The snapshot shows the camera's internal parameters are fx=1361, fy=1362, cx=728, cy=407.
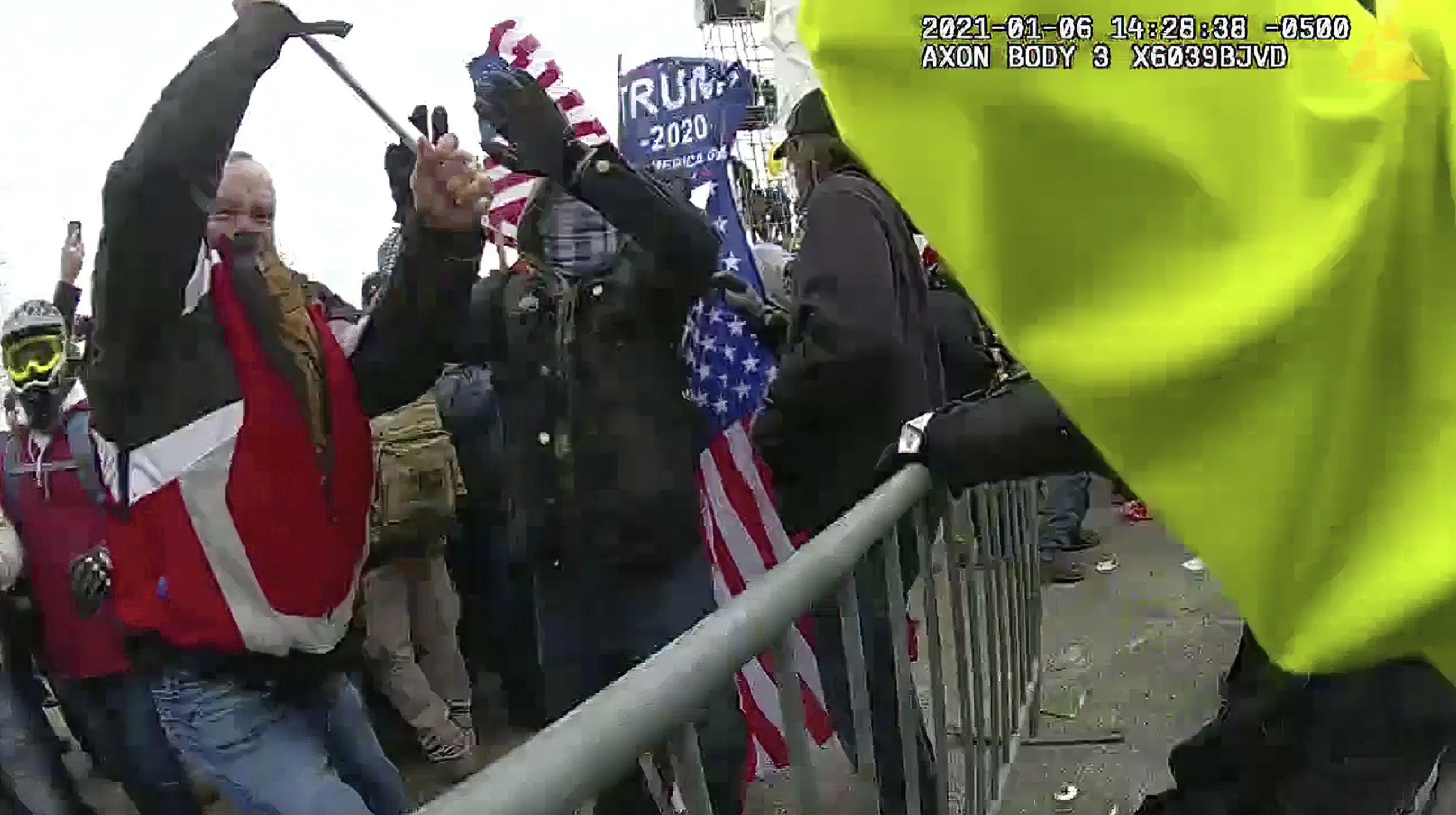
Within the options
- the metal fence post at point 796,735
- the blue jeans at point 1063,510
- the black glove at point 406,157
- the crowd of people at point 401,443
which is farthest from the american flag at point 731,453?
the blue jeans at point 1063,510

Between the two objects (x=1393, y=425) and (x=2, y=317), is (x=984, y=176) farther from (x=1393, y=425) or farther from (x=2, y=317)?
(x=2, y=317)

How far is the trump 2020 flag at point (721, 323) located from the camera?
375 cm

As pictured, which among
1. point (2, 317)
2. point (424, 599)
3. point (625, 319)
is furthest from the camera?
point (424, 599)

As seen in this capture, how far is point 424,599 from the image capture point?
4.62 meters

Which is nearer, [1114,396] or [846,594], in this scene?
[1114,396]

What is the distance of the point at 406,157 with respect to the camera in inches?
117

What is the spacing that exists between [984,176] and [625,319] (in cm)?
196

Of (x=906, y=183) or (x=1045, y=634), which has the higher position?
(x=906, y=183)

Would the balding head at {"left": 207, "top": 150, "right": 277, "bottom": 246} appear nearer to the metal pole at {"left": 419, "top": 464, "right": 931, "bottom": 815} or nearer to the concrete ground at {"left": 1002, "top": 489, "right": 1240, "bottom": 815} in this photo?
the metal pole at {"left": 419, "top": 464, "right": 931, "bottom": 815}

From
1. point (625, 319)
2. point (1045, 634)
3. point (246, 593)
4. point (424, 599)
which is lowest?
point (1045, 634)

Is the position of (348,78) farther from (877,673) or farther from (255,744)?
(877,673)

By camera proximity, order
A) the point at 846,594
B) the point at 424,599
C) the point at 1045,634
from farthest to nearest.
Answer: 1. the point at 1045,634
2. the point at 424,599
3. the point at 846,594

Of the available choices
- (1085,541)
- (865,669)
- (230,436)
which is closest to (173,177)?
(230,436)

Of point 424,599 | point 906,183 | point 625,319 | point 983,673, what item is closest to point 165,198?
point 625,319
